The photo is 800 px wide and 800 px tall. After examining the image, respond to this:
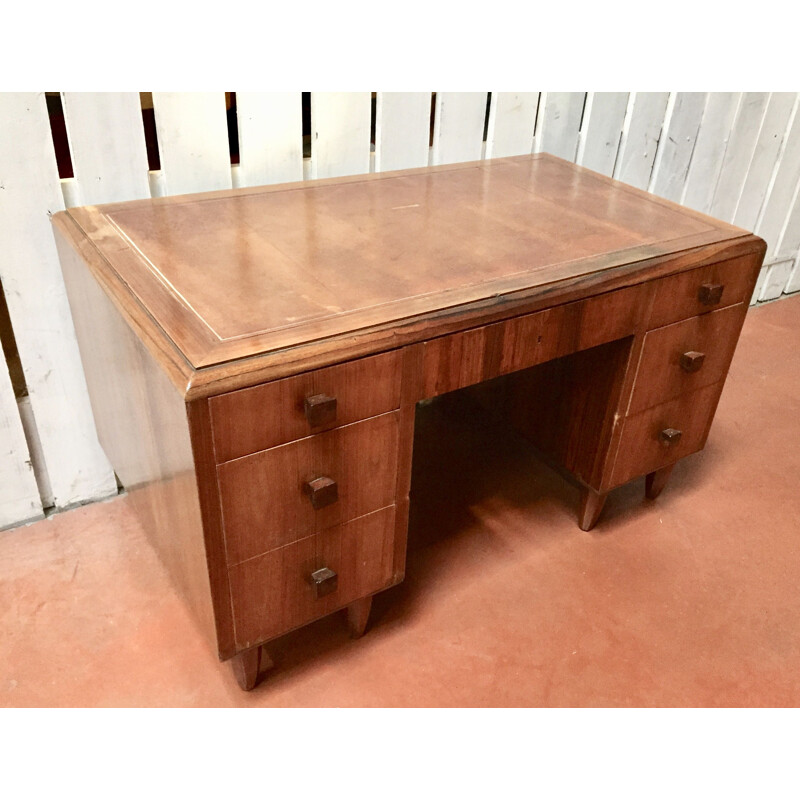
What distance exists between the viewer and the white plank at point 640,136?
1974 millimetres

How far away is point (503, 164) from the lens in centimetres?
167

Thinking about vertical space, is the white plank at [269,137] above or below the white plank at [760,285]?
above

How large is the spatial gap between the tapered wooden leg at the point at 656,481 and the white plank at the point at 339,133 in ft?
3.05

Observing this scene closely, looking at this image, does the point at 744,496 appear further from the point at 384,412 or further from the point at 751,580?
the point at 384,412

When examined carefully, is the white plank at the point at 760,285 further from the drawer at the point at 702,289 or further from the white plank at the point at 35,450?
the white plank at the point at 35,450

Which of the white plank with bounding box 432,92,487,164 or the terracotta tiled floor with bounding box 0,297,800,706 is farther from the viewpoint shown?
the white plank with bounding box 432,92,487,164

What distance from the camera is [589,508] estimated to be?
1.60 metres

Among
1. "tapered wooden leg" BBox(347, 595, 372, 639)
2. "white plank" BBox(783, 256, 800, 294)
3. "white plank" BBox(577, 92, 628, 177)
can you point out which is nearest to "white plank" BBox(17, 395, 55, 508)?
"tapered wooden leg" BBox(347, 595, 372, 639)

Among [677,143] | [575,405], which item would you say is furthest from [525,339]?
[677,143]

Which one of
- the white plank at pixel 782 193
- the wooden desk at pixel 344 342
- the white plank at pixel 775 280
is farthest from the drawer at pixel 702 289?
the white plank at pixel 775 280

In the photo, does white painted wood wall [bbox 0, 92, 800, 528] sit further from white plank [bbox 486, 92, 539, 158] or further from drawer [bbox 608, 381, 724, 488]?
drawer [bbox 608, 381, 724, 488]

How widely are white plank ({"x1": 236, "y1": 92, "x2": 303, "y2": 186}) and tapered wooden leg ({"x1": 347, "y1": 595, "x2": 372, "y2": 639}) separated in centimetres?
84

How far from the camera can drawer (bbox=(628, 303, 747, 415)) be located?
1.38 metres
